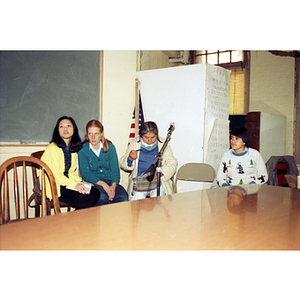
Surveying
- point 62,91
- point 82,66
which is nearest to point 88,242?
point 62,91

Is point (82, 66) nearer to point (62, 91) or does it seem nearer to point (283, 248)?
point (62, 91)

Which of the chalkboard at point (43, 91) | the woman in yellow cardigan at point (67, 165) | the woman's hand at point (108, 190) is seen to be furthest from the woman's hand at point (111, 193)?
the chalkboard at point (43, 91)

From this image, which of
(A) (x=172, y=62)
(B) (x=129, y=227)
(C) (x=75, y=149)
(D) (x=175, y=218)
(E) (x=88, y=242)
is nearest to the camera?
(E) (x=88, y=242)

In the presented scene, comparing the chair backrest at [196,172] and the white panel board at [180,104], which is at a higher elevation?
the white panel board at [180,104]

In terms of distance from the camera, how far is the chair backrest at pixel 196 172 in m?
2.71

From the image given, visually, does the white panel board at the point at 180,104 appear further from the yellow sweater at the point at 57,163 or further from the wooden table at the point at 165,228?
the wooden table at the point at 165,228

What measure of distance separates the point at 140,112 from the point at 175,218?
2.72 meters

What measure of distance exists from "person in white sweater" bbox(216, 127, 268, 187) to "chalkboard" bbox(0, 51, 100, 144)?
158 cm

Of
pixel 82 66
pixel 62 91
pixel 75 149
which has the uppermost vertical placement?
pixel 82 66

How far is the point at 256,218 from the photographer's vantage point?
1.05 m

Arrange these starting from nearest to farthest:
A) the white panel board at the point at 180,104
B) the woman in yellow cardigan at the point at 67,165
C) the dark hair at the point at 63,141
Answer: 1. the woman in yellow cardigan at the point at 67,165
2. the dark hair at the point at 63,141
3. the white panel board at the point at 180,104

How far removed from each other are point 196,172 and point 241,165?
1.44 ft

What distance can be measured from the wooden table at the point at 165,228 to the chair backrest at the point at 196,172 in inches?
55.9

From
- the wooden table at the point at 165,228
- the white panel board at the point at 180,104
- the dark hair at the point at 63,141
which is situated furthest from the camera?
the white panel board at the point at 180,104
